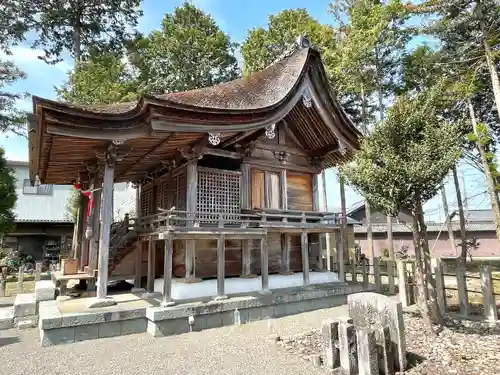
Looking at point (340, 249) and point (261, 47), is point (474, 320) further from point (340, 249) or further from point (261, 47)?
point (261, 47)

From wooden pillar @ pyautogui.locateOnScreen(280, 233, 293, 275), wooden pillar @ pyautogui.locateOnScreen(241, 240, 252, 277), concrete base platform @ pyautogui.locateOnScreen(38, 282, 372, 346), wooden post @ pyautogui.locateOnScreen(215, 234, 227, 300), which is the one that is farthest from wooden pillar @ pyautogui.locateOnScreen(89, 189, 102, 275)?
wooden pillar @ pyautogui.locateOnScreen(280, 233, 293, 275)

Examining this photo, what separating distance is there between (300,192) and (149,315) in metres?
7.04

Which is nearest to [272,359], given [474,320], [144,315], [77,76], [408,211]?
[144,315]

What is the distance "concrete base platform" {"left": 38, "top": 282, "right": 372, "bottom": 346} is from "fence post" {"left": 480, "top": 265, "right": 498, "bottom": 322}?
444 cm

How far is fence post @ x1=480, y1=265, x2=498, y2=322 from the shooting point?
7746 mm

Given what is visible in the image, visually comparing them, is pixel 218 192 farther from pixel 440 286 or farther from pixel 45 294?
pixel 440 286

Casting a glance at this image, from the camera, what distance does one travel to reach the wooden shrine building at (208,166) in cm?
748

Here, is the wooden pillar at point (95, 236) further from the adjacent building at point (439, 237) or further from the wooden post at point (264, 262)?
the adjacent building at point (439, 237)

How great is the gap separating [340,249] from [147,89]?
1962 centimetres

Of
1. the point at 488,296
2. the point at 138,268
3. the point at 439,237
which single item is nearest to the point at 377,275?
the point at 488,296

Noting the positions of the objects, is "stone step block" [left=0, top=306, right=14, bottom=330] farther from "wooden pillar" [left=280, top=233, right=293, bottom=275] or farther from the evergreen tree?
the evergreen tree

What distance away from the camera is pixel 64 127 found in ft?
21.6

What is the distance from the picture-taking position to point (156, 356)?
6023mm

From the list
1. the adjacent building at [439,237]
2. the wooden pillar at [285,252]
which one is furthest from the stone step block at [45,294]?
the adjacent building at [439,237]
